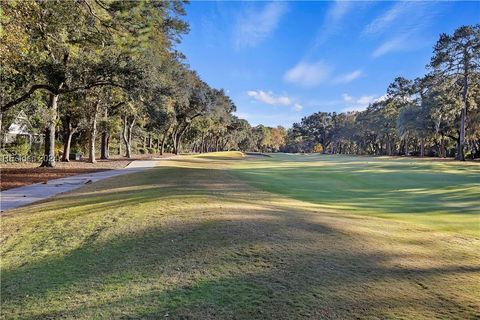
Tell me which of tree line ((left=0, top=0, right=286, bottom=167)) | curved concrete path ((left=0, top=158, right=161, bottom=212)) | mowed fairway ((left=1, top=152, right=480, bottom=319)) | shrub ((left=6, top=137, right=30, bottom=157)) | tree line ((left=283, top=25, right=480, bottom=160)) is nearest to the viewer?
mowed fairway ((left=1, top=152, right=480, bottom=319))

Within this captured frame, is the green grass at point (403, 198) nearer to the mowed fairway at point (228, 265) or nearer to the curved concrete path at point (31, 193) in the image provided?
the mowed fairway at point (228, 265)

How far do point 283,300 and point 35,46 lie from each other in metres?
14.9

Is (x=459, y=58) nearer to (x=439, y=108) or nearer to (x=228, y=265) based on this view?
(x=439, y=108)

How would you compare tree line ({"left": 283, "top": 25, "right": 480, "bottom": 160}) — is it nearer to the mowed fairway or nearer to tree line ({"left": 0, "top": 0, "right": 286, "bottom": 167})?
tree line ({"left": 0, "top": 0, "right": 286, "bottom": 167})

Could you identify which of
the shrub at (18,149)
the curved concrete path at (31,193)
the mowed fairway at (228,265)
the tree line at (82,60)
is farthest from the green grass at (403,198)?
the shrub at (18,149)

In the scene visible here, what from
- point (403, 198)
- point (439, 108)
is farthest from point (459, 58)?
point (403, 198)

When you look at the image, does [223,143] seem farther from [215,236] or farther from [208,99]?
[215,236]

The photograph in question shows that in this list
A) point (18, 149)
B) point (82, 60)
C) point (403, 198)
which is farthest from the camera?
point (18, 149)

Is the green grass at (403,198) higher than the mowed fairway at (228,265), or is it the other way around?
the mowed fairway at (228,265)

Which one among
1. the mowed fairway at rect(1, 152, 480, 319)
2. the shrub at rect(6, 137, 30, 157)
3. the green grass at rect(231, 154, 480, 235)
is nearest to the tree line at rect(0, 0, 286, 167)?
the shrub at rect(6, 137, 30, 157)

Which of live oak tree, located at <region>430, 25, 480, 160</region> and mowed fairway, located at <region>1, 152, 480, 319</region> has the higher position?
live oak tree, located at <region>430, 25, 480, 160</region>

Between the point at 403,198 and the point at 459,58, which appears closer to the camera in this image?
the point at 403,198

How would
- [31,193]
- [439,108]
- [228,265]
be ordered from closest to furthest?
1. [228,265]
2. [31,193]
3. [439,108]

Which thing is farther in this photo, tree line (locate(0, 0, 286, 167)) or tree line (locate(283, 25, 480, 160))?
tree line (locate(283, 25, 480, 160))
